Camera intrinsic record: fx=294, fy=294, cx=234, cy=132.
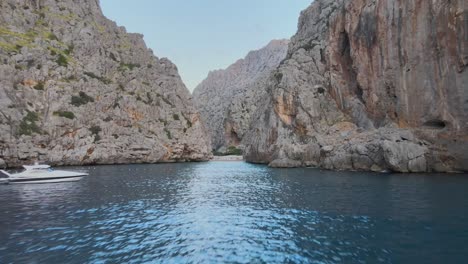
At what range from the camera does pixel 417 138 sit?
5844 centimetres

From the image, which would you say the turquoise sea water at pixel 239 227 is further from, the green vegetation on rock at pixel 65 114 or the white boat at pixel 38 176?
the green vegetation on rock at pixel 65 114

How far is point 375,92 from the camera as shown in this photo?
243 feet

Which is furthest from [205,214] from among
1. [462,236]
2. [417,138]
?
[417,138]

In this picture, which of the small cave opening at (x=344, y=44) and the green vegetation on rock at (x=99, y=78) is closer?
the small cave opening at (x=344, y=44)

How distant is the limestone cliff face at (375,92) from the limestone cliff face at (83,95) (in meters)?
39.5

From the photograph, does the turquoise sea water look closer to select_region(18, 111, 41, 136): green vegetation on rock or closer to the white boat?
the white boat

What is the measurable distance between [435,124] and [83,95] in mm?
94985

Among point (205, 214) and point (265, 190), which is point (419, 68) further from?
point (205, 214)

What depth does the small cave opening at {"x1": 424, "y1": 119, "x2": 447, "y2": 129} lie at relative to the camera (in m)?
56.5

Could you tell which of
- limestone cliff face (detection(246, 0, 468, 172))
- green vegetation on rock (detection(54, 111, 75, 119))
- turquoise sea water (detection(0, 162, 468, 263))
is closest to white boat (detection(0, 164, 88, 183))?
turquoise sea water (detection(0, 162, 468, 263))

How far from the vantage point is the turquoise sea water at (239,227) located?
14.8 meters

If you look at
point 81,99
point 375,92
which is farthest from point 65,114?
point 375,92

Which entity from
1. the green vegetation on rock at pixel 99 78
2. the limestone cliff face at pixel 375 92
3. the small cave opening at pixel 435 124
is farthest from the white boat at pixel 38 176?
the small cave opening at pixel 435 124

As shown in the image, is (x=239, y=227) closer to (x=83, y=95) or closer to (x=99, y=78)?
(x=83, y=95)
